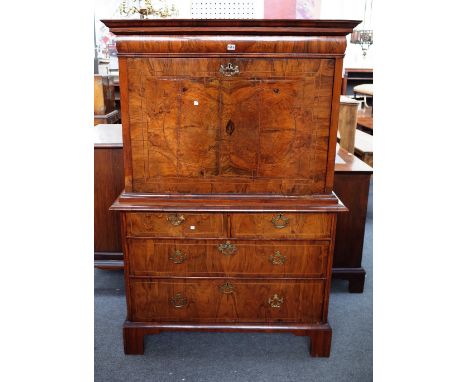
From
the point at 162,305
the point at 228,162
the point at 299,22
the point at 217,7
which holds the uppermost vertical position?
the point at 217,7

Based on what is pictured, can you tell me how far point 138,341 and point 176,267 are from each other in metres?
0.45

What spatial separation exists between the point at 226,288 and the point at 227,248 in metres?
0.21

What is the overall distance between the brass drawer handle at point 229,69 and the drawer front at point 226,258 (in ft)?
2.40

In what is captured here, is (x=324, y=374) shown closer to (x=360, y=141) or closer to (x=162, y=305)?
(x=162, y=305)

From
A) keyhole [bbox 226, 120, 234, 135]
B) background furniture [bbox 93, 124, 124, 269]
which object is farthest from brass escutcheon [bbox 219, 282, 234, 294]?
background furniture [bbox 93, 124, 124, 269]

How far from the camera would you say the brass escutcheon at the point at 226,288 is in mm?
2017

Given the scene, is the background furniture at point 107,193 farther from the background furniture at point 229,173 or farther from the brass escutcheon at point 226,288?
the brass escutcheon at point 226,288

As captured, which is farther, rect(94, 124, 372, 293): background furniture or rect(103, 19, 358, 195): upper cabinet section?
rect(94, 124, 372, 293): background furniture

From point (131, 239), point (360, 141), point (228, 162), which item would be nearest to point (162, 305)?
point (131, 239)

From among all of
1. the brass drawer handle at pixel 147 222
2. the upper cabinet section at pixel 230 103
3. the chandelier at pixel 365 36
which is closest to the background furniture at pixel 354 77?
the chandelier at pixel 365 36

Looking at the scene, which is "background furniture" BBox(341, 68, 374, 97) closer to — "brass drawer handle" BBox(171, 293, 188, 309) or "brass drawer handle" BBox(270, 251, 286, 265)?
"brass drawer handle" BBox(270, 251, 286, 265)

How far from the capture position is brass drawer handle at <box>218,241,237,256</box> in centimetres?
195
